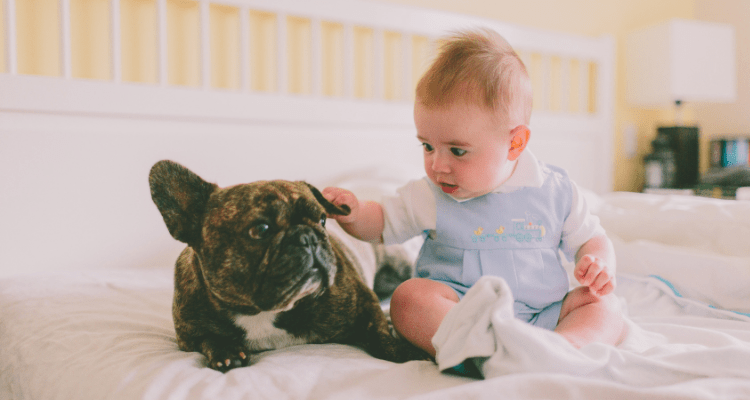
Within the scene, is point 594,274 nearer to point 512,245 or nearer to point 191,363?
point 512,245

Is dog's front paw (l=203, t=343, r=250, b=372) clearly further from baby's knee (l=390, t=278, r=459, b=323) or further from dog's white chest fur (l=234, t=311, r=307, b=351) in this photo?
baby's knee (l=390, t=278, r=459, b=323)

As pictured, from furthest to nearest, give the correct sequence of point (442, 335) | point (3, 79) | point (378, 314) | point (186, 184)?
point (3, 79) → point (378, 314) → point (186, 184) → point (442, 335)

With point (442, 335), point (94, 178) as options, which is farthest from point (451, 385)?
point (94, 178)

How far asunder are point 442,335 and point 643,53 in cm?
292

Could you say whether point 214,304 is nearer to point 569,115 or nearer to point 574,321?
point 574,321

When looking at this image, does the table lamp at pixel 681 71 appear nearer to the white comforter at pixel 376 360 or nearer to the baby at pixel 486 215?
the white comforter at pixel 376 360

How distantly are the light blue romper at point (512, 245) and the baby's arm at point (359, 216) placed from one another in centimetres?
13

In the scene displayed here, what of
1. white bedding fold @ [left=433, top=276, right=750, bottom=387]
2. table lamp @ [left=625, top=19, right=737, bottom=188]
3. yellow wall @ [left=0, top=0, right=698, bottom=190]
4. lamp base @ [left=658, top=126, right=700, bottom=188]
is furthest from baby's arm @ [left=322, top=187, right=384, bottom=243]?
lamp base @ [left=658, top=126, right=700, bottom=188]

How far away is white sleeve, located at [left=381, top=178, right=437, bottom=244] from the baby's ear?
0.60ft

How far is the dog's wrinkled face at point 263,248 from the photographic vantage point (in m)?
0.80

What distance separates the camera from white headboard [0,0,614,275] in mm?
1540

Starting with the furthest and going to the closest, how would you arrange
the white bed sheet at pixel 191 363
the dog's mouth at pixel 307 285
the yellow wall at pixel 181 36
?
the yellow wall at pixel 181 36 → the dog's mouth at pixel 307 285 → the white bed sheet at pixel 191 363

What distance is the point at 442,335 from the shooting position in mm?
741

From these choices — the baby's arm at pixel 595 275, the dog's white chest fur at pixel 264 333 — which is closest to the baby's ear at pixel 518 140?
the baby's arm at pixel 595 275
